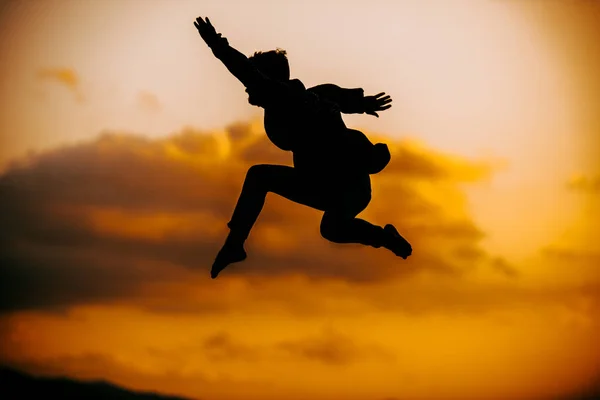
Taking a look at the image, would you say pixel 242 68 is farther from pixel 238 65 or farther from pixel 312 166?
pixel 312 166

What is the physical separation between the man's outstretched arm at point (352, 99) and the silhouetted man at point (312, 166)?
0.02 m

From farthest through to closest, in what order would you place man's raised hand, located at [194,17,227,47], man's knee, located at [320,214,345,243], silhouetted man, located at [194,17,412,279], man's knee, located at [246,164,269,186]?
man's knee, located at [320,214,345,243]
man's knee, located at [246,164,269,186]
silhouetted man, located at [194,17,412,279]
man's raised hand, located at [194,17,227,47]

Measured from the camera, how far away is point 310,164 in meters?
14.1

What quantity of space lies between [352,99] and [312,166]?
49.6 inches

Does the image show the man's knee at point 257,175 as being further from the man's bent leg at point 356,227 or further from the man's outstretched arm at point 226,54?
the man's outstretched arm at point 226,54

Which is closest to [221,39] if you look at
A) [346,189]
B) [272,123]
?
[272,123]

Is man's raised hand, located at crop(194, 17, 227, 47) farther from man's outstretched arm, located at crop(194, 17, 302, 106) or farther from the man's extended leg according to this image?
the man's extended leg

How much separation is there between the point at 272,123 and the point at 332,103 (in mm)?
890

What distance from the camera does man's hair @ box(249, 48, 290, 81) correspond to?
1376 centimetres

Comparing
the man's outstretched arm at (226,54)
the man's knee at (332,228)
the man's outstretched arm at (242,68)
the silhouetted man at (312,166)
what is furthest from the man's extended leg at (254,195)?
the man's outstretched arm at (226,54)

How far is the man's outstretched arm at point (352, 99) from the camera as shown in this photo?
1452 centimetres

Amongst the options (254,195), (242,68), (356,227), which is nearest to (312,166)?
(254,195)

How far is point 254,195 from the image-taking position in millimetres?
13992

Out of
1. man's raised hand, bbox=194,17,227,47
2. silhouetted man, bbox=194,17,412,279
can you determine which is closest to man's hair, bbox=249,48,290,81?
silhouetted man, bbox=194,17,412,279
